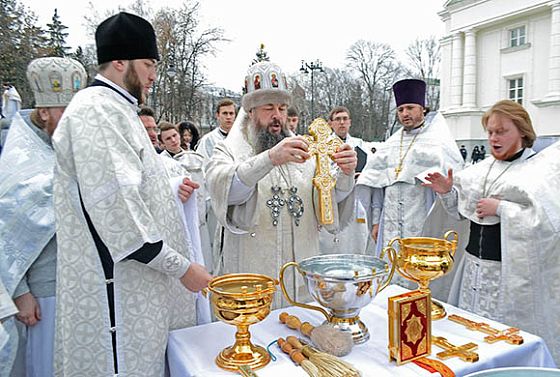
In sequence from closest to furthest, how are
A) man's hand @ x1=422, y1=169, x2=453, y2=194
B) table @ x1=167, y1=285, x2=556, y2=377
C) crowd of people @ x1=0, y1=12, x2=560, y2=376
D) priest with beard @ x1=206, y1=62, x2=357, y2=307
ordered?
table @ x1=167, y1=285, x2=556, y2=377
crowd of people @ x1=0, y1=12, x2=560, y2=376
priest with beard @ x1=206, y1=62, x2=357, y2=307
man's hand @ x1=422, y1=169, x2=453, y2=194

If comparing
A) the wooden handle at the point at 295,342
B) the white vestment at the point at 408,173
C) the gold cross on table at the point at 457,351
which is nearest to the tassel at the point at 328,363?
the wooden handle at the point at 295,342

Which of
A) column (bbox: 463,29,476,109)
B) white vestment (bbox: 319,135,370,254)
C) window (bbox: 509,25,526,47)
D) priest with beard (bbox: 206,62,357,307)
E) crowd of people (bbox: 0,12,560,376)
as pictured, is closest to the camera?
crowd of people (bbox: 0,12,560,376)

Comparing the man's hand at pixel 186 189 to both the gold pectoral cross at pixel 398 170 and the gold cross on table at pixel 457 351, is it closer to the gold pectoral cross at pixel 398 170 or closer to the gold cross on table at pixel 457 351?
the gold cross on table at pixel 457 351

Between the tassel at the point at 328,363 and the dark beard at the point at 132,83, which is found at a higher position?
the dark beard at the point at 132,83

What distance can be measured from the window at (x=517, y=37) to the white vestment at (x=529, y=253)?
23.1 metres

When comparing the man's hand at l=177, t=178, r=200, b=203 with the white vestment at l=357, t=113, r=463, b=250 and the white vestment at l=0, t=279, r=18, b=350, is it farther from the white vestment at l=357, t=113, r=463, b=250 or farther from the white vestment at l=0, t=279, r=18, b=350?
the white vestment at l=357, t=113, r=463, b=250

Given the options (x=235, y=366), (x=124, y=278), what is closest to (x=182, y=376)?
(x=235, y=366)

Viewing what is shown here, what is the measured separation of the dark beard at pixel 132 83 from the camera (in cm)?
197

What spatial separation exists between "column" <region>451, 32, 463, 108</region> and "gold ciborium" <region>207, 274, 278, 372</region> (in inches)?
992

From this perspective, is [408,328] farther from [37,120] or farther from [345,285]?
[37,120]

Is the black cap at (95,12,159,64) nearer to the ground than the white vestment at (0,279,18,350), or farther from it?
farther from it

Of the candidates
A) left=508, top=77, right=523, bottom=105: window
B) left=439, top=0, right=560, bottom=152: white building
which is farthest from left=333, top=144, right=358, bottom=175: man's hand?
left=508, top=77, right=523, bottom=105: window

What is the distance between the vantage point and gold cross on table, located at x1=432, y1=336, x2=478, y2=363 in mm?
1518

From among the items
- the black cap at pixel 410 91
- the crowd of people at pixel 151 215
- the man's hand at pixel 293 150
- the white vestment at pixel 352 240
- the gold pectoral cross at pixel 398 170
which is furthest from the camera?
the white vestment at pixel 352 240
